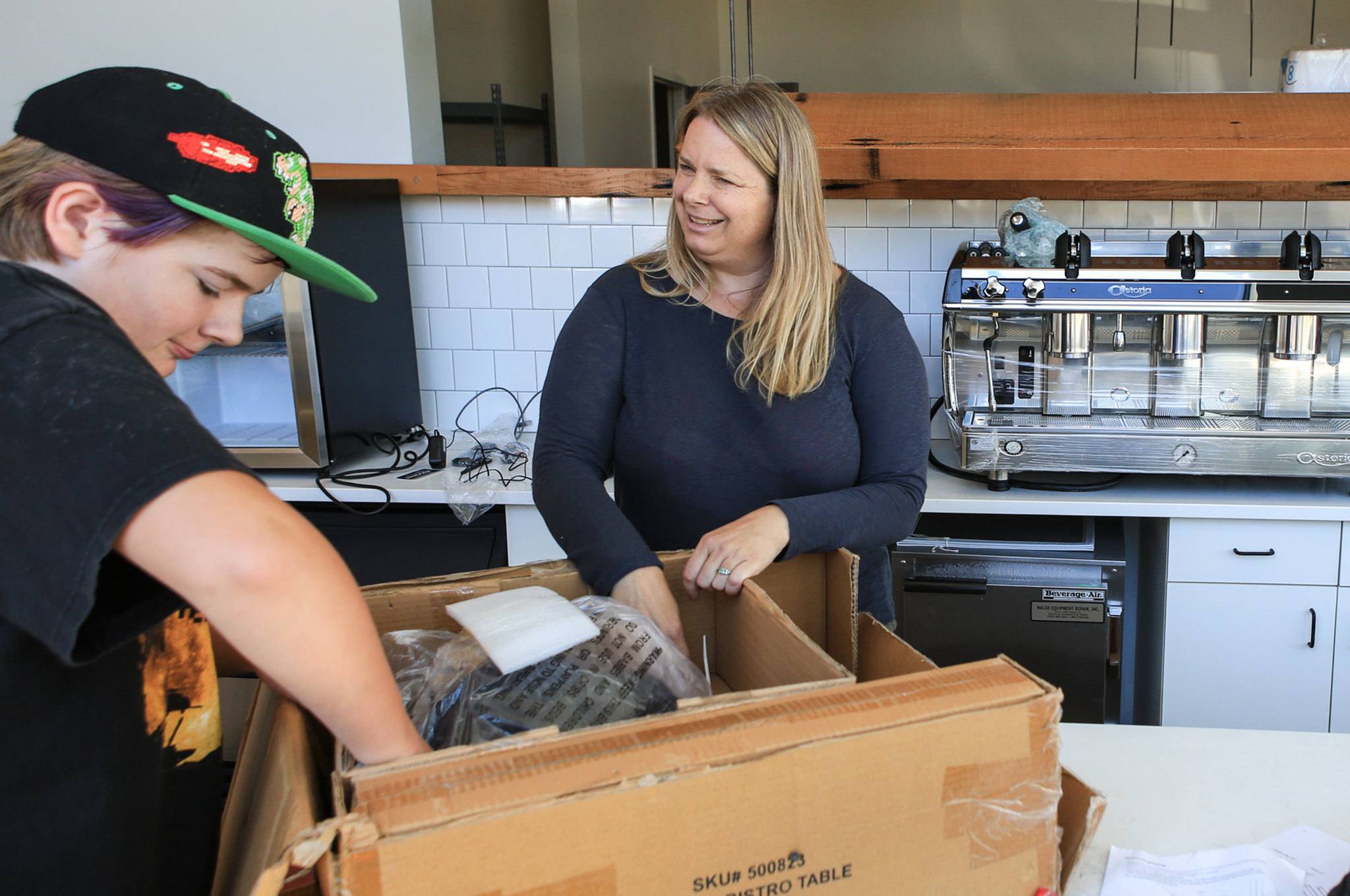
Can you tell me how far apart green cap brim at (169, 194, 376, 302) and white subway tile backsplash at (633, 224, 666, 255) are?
6.25ft

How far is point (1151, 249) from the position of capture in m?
2.50

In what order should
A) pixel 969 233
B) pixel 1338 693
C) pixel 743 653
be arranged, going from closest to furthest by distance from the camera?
pixel 743 653
pixel 1338 693
pixel 969 233

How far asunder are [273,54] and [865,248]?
1513 millimetres

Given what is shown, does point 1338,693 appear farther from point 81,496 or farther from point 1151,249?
point 81,496

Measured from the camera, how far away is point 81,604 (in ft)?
1.85

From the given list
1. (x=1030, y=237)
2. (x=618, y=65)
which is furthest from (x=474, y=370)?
(x=618, y=65)

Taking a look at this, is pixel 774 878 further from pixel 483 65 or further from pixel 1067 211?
pixel 483 65

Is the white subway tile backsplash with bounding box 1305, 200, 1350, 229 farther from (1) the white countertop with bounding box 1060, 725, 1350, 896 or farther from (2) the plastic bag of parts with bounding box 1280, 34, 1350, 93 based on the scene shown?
(1) the white countertop with bounding box 1060, 725, 1350, 896

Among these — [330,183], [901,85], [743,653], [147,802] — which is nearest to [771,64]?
[901,85]

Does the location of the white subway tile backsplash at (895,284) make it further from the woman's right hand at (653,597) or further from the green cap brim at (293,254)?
the green cap brim at (293,254)

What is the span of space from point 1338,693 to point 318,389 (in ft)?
7.32

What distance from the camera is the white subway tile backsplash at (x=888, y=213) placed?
9.01 ft

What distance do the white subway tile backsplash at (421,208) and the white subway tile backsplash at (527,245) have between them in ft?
0.61

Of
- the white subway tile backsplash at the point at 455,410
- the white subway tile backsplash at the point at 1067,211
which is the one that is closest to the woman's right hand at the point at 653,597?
the white subway tile backsplash at the point at 455,410
